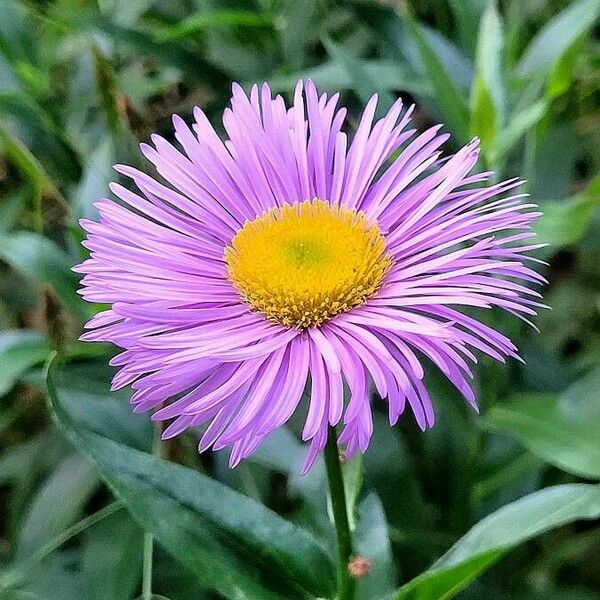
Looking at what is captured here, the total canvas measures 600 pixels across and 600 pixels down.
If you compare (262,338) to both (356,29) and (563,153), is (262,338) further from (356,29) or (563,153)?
(356,29)

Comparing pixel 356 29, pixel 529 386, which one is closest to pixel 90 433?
pixel 529 386

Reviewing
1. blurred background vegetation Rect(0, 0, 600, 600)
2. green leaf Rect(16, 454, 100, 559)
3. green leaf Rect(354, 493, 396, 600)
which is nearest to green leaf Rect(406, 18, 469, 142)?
blurred background vegetation Rect(0, 0, 600, 600)

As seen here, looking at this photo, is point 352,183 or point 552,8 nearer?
point 352,183

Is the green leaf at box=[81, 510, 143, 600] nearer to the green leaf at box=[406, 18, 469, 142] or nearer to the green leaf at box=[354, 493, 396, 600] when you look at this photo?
the green leaf at box=[354, 493, 396, 600]

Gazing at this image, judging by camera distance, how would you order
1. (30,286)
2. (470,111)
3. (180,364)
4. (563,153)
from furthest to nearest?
(30,286), (563,153), (470,111), (180,364)

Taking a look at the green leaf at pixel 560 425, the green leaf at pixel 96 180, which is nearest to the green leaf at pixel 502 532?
the green leaf at pixel 560 425

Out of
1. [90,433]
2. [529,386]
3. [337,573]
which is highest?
[90,433]

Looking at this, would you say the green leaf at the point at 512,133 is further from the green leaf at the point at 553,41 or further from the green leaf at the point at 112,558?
the green leaf at the point at 112,558

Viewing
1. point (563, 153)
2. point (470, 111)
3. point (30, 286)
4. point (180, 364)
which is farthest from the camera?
point (30, 286)
